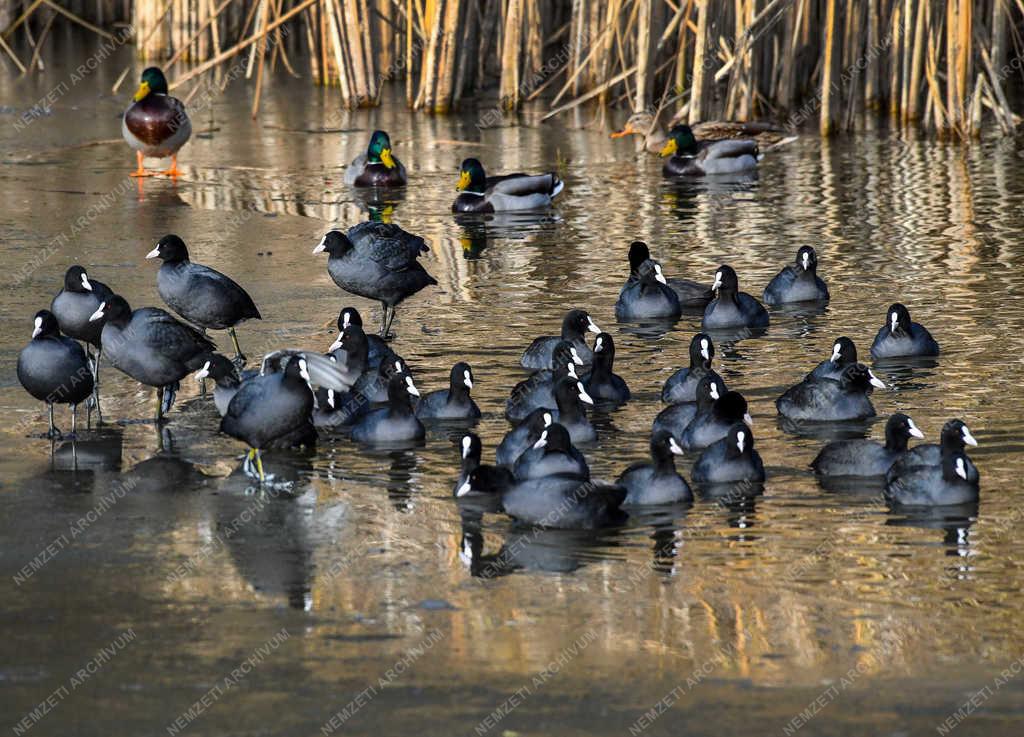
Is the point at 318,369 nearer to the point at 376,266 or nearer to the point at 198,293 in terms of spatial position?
the point at 198,293

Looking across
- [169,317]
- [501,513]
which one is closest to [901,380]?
[501,513]

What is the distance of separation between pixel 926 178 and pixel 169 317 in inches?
384

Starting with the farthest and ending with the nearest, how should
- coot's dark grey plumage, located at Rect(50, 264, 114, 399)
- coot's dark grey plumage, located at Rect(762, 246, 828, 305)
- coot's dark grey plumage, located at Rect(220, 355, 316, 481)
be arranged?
coot's dark grey plumage, located at Rect(762, 246, 828, 305)
coot's dark grey plumage, located at Rect(50, 264, 114, 399)
coot's dark grey plumage, located at Rect(220, 355, 316, 481)

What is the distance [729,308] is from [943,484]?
3.73 m

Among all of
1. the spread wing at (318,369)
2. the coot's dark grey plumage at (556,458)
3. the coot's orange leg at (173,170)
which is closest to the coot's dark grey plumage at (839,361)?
the coot's dark grey plumage at (556,458)

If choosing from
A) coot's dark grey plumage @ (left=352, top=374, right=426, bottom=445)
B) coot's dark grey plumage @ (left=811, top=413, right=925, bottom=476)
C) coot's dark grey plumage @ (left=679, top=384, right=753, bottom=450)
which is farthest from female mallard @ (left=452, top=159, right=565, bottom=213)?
coot's dark grey plumage @ (left=811, top=413, right=925, bottom=476)

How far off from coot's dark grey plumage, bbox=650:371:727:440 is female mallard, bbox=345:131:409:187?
793cm

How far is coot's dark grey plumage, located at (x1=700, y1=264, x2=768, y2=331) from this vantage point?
1086 cm

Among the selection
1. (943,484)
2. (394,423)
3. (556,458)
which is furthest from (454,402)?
(943,484)

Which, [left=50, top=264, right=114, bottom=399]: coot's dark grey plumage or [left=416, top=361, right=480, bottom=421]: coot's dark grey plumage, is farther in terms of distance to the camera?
[left=50, top=264, right=114, bottom=399]: coot's dark grey plumage

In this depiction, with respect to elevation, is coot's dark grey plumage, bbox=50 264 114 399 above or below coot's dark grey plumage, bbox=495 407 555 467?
above

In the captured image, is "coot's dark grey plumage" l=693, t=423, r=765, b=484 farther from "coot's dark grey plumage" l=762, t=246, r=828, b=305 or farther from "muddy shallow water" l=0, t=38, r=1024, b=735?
"coot's dark grey plumage" l=762, t=246, r=828, b=305

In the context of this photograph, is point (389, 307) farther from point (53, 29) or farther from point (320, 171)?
point (53, 29)

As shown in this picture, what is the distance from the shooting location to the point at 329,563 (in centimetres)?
671
